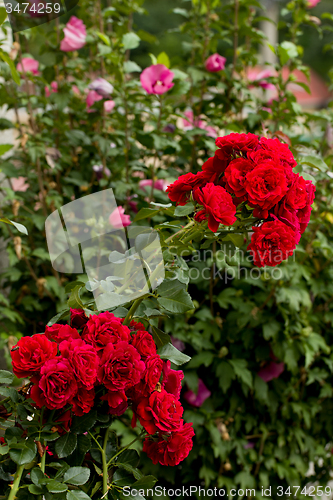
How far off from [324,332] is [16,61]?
1.62 metres

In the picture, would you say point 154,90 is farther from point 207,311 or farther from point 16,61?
point 207,311

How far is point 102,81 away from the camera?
1271mm

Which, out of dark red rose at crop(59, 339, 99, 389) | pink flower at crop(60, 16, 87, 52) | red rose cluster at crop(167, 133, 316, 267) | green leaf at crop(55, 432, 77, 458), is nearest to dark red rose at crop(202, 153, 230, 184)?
red rose cluster at crop(167, 133, 316, 267)

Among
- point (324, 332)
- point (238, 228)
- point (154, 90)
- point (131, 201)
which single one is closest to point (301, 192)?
point (238, 228)

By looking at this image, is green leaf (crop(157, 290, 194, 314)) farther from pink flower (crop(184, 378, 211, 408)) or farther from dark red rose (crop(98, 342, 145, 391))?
pink flower (crop(184, 378, 211, 408))

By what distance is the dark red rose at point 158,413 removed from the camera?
0.58 metres

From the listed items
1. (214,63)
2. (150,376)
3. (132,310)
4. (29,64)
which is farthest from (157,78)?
(150,376)

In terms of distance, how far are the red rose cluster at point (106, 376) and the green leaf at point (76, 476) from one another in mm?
67

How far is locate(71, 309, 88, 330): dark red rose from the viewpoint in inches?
25.6

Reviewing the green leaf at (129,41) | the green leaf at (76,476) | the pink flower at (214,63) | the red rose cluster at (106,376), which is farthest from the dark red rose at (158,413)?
the pink flower at (214,63)

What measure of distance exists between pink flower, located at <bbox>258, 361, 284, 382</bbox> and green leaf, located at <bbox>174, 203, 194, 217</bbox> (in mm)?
970

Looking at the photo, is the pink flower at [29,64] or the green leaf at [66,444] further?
the pink flower at [29,64]

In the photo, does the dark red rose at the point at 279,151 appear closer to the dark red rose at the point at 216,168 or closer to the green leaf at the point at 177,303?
the dark red rose at the point at 216,168

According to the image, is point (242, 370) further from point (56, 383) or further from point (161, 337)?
point (56, 383)
